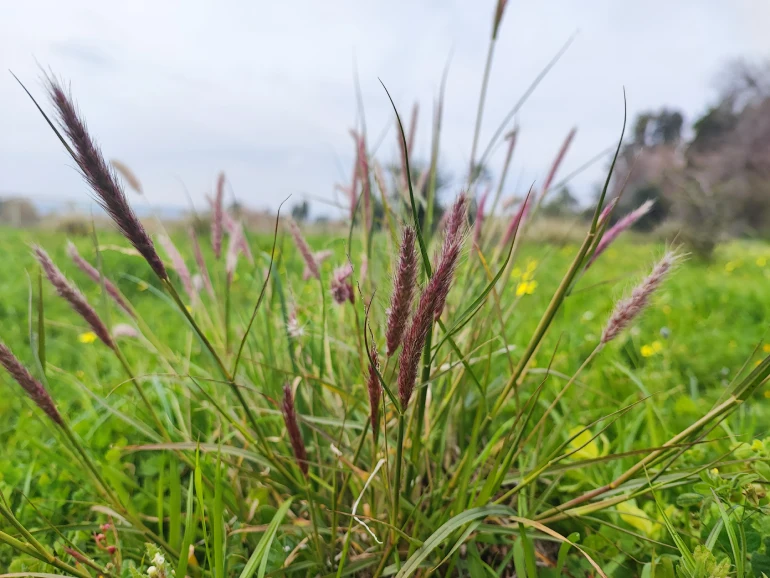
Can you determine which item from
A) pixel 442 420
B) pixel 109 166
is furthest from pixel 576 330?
pixel 109 166

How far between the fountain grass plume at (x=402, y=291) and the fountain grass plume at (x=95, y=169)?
0.97 feet

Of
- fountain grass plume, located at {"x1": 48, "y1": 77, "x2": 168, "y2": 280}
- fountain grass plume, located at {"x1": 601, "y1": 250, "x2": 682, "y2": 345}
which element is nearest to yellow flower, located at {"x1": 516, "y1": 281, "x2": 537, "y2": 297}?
fountain grass plume, located at {"x1": 601, "y1": 250, "x2": 682, "y2": 345}

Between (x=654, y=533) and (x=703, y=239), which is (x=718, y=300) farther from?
(x=703, y=239)

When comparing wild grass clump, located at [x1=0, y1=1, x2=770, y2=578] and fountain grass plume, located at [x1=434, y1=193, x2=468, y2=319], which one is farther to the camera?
wild grass clump, located at [x1=0, y1=1, x2=770, y2=578]

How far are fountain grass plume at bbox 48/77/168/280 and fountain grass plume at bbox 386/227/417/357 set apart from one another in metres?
0.30

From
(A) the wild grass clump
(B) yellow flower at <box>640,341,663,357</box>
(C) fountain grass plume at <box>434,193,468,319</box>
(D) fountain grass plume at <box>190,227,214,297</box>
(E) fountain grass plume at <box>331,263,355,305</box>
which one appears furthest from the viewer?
(B) yellow flower at <box>640,341,663,357</box>

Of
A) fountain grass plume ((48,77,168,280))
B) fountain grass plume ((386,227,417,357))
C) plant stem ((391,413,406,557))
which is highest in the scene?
fountain grass plume ((48,77,168,280))

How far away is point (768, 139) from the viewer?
51.2 ft

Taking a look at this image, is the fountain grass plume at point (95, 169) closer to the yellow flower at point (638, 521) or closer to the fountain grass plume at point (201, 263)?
the fountain grass plume at point (201, 263)

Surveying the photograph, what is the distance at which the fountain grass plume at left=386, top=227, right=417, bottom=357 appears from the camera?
0.46 m

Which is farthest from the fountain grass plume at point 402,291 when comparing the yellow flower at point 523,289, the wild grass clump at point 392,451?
the yellow flower at point 523,289

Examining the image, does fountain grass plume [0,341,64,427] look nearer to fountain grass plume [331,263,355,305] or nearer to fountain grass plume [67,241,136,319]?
A: fountain grass plume [67,241,136,319]

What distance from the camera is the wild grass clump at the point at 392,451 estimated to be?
0.57m

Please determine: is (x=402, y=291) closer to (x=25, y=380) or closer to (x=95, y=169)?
(x=95, y=169)
